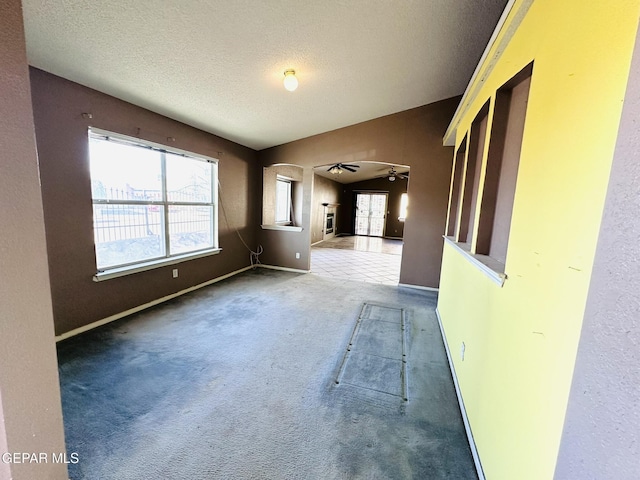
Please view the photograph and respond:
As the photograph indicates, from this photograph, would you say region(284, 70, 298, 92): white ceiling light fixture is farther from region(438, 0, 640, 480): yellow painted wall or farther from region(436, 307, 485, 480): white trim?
region(436, 307, 485, 480): white trim

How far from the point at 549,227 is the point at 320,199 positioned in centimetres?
818

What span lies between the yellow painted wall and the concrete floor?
43 cm

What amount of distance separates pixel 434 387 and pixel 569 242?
162cm

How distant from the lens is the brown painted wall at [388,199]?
10.8 meters

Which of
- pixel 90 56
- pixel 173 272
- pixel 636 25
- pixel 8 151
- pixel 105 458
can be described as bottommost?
pixel 105 458

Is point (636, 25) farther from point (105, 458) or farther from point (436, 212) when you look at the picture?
point (436, 212)

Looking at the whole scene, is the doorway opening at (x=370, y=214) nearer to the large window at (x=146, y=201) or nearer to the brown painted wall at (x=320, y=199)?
the brown painted wall at (x=320, y=199)

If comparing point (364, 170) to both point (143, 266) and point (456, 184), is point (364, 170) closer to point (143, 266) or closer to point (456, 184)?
point (456, 184)

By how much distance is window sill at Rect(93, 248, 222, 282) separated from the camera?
109 inches

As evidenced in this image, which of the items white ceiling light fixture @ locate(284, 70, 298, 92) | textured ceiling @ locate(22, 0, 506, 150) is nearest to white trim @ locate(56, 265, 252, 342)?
A: textured ceiling @ locate(22, 0, 506, 150)

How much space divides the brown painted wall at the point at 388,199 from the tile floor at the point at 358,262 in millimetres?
2186

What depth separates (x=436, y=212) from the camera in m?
4.25

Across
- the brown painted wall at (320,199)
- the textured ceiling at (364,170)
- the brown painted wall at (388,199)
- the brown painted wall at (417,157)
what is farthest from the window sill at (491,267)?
the brown painted wall at (388,199)

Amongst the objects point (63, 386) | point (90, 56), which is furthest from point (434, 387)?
point (90, 56)
